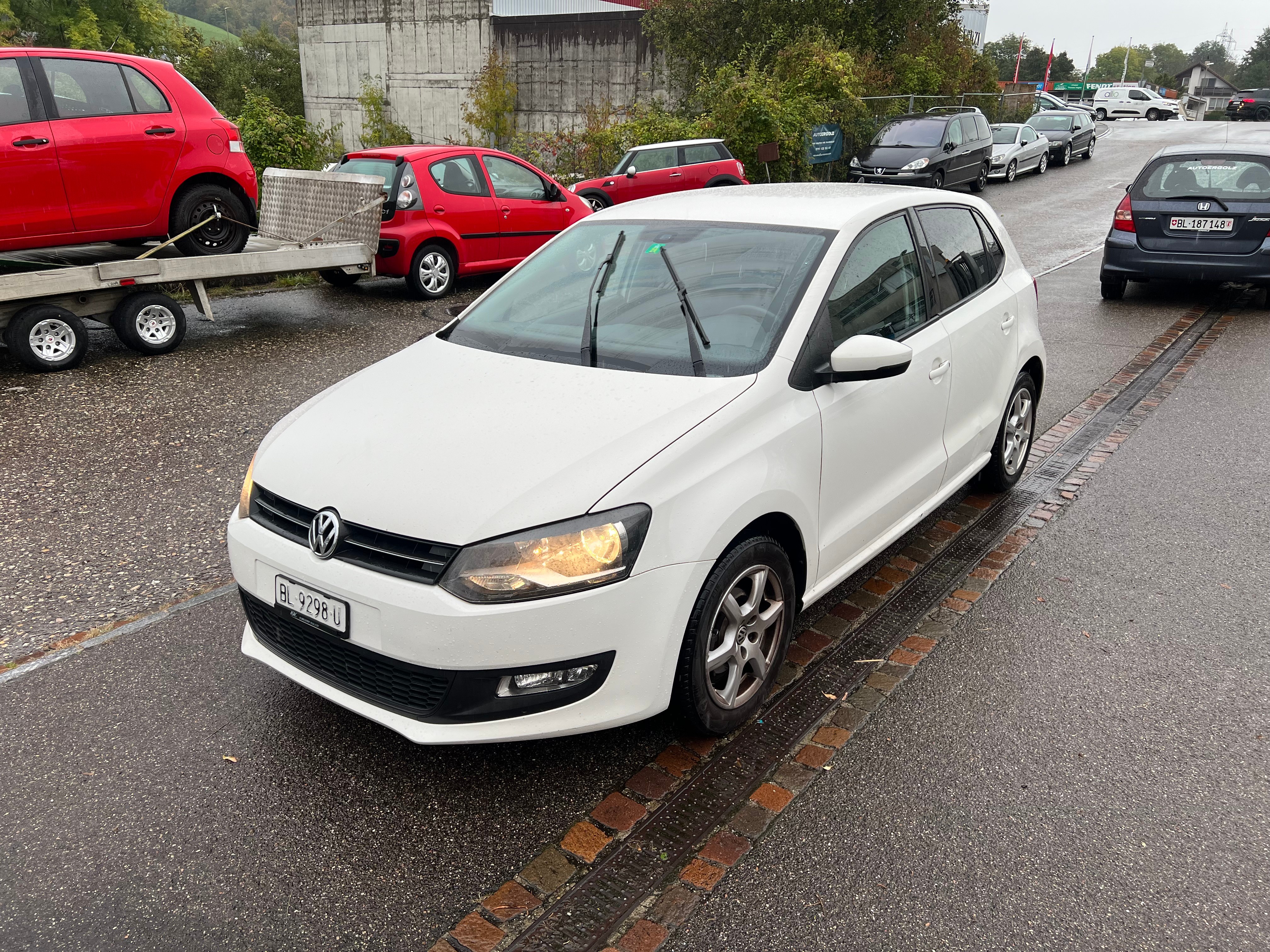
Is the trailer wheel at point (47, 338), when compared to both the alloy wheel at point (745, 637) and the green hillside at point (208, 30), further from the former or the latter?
the green hillside at point (208, 30)

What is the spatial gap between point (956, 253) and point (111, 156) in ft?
22.8

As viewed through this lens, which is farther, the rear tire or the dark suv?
the dark suv

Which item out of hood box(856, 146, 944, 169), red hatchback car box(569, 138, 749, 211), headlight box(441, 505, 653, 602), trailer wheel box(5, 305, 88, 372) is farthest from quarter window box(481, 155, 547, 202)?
hood box(856, 146, 944, 169)

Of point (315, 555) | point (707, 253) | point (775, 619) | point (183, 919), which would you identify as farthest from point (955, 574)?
point (183, 919)

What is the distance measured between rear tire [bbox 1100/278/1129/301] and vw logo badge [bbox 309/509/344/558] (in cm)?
1035

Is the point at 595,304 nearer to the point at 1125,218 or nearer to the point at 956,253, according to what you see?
the point at 956,253

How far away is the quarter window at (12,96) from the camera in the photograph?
25.3ft

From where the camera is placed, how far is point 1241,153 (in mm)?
10320

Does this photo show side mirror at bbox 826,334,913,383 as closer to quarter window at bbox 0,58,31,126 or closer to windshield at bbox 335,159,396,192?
quarter window at bbox 0,58,31,126

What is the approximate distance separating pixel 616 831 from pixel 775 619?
94cm

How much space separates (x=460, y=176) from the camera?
36.6 feet

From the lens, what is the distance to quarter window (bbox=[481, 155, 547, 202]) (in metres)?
11.5

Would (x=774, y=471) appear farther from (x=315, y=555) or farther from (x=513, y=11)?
(x=513, y=11)

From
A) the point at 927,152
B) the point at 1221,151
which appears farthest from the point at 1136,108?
the point at 1221,151
